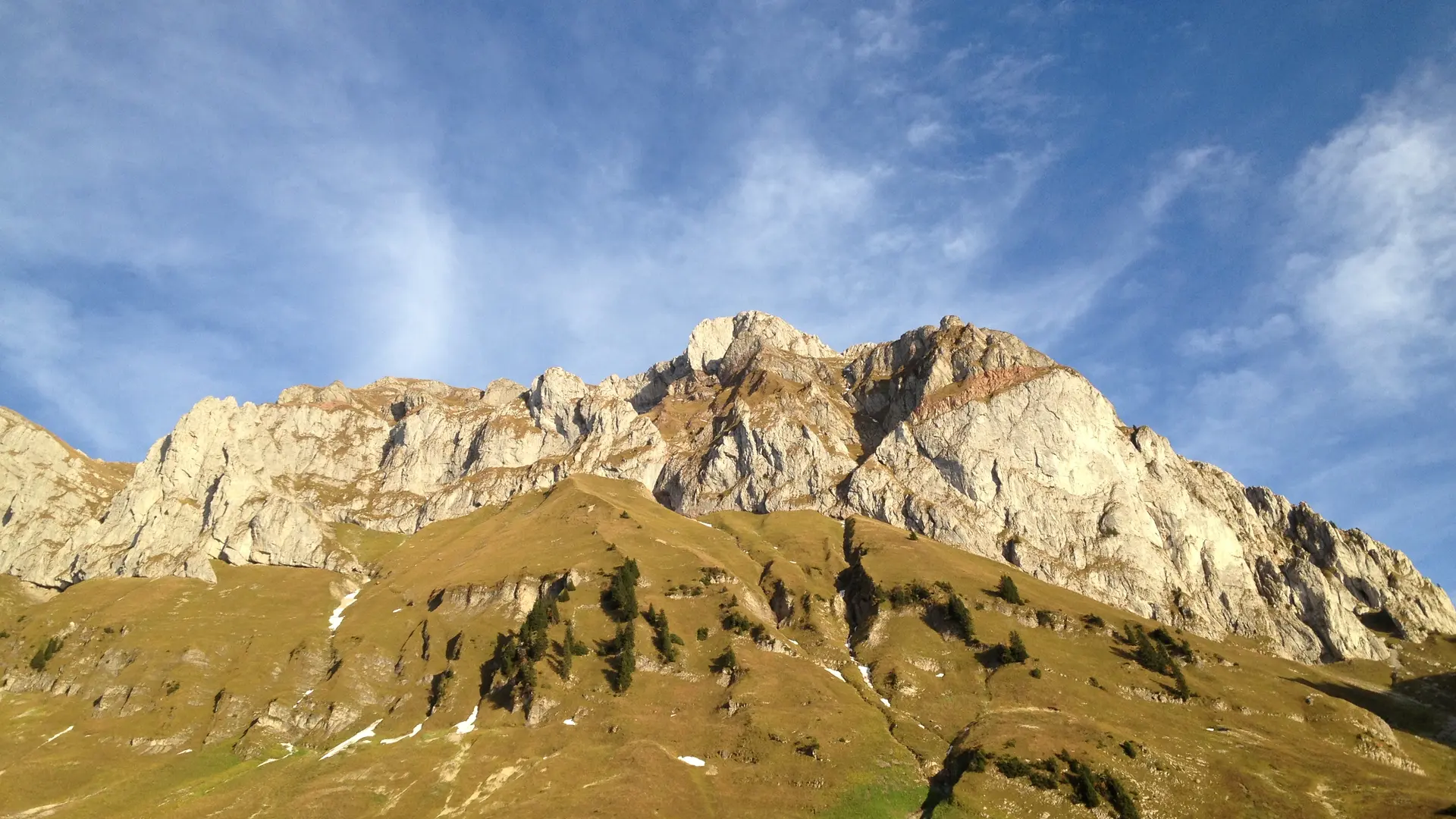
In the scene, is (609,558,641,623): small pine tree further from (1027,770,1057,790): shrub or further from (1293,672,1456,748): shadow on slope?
(1293,672,1456,748): shadow on slope

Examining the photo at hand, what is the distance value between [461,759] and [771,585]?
277 ft

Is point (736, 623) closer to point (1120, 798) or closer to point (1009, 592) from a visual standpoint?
point (1009, 592)

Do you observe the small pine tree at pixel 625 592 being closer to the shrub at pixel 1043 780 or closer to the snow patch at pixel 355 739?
the snow patch at pixel 355 739

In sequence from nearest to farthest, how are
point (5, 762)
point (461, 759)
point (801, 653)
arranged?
point (461, 759) < point (5, 762) < point (801, 653)

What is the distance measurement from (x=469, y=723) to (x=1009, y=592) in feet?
359

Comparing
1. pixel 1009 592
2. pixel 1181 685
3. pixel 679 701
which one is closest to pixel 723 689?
pixel 679 701

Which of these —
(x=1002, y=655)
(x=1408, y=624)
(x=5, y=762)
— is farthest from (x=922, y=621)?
(x=5, y=762)

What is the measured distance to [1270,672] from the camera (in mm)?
147875

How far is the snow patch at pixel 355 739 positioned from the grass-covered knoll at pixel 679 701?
4.34 ft

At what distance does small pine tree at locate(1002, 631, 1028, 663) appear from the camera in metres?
129

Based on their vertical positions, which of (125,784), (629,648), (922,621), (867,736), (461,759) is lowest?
(125,784)

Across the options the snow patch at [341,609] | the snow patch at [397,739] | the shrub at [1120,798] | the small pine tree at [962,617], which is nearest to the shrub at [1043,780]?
the shrub at [1120,798]

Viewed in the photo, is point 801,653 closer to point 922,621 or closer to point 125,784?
point 922,621

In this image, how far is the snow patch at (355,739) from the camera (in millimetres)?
114512
